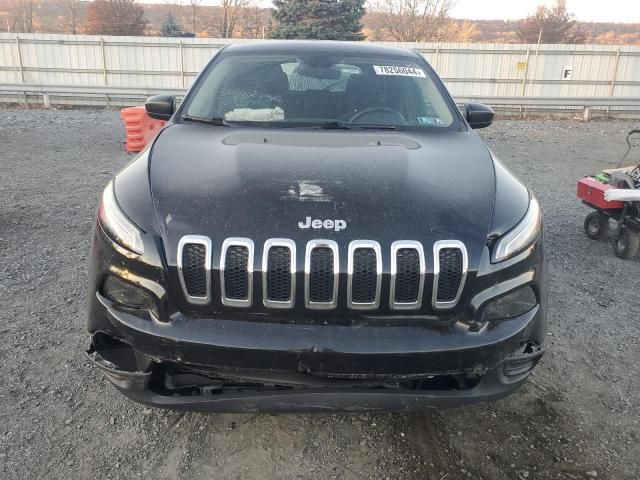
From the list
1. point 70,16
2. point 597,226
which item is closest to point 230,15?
point 70,16

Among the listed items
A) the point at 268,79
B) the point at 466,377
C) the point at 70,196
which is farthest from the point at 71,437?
the point at 70,196

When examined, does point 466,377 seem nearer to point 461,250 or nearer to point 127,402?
point 461,250

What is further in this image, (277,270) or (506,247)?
(506,247)

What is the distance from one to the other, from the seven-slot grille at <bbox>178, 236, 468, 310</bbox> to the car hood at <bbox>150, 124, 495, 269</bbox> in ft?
0.14

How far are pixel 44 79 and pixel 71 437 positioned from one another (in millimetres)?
20831

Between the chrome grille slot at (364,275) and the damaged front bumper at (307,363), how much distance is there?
108 mm

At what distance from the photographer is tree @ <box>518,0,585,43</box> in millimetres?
45719

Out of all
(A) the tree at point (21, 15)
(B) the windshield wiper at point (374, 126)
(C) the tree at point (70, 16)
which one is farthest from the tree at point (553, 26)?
(B) the windshield wiper at point (374, 126)

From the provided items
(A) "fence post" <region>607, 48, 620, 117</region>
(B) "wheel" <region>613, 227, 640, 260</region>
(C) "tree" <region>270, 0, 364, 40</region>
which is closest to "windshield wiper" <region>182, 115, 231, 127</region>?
(B) "wheel" <region>613, 227, 640, 260</region>

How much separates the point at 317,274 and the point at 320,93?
1.89 meters

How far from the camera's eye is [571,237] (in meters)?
5.45

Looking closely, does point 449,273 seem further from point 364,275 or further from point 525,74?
point 525,74

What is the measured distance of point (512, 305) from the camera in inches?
84.0

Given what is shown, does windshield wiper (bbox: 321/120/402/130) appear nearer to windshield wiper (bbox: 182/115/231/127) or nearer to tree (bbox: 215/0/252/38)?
windshield wiper (bbox: 182/115/231/127)
